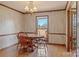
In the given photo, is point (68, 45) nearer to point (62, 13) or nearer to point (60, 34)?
point (60, 34)

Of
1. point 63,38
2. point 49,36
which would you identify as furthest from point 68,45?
point 49,36

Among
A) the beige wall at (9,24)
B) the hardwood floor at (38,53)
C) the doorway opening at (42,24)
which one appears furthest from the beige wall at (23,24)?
the hardwood floor at (38,53)

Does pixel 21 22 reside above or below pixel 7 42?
above

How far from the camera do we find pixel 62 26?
24.9 feet

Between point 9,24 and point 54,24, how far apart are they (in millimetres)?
2485

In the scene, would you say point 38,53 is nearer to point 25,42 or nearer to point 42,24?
point 25,42

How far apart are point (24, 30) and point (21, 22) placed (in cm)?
52

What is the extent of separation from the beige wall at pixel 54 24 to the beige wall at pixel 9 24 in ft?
1.92

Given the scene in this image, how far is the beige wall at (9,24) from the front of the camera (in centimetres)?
624

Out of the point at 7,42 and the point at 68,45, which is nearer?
the point at 68,45

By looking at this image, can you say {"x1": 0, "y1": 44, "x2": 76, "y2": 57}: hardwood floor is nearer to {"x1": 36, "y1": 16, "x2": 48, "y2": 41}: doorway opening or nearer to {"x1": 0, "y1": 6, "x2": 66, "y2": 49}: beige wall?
{"x1": 0, "y1": 6, "x2": 66, "y2": 49}: beige wall

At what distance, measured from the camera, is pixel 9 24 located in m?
6.89

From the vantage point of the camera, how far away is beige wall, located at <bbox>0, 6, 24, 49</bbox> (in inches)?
246

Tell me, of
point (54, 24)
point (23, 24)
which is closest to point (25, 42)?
point (54, 24)
